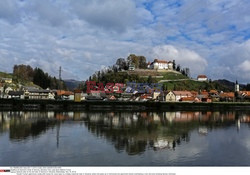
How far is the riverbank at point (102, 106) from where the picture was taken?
7981cm

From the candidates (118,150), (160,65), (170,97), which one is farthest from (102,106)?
(160,65)

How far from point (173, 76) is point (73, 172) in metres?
166

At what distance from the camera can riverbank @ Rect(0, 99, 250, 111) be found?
7981 cm

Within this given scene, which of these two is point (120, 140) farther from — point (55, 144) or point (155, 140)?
point (55, 144)

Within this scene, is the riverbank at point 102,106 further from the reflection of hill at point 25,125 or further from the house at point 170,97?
the reflection of hill at point 25,125

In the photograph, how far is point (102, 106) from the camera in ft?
287

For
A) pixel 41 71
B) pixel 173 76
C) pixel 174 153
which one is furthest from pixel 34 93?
pixel 174 153

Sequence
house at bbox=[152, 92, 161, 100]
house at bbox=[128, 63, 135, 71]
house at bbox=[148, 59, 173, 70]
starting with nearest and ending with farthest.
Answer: house at bbox=[152, 92, 161, 100]
house at bbox=[128, 63, 135, 71]
house at bbox=[148, 59, 173, 70]

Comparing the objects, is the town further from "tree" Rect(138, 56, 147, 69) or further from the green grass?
"tree" Rect(138, 56, 147, 69)

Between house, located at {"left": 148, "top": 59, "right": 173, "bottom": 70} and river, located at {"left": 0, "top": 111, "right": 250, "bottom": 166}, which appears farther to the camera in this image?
house, located at {"left": 148, "top": 59, "right": 173, "bottom": 70}

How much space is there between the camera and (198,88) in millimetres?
161125

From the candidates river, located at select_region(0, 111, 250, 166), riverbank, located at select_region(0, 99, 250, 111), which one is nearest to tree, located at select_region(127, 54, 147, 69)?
riverbank, located at select_region(0, 99, 250, 111)

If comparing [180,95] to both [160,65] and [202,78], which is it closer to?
[202,78]

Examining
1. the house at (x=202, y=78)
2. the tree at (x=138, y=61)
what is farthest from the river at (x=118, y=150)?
the house at (x=202, y=78)
